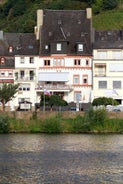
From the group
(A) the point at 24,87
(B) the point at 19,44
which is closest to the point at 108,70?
(A) the point at 24,87

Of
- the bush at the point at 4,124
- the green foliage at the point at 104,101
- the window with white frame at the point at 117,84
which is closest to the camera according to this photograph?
the bush at the point at 4,124

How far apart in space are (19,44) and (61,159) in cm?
5403

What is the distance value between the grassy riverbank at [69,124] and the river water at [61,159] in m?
4.22

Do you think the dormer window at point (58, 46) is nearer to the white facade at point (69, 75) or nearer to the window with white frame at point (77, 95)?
the white facade at point (69, 75)

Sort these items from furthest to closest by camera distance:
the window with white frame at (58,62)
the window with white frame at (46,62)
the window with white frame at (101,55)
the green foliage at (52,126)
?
the window with white frame at (46,62) < the window with white frame at (58,62) < the window with white frame at (101,55) < the green foliage at (52,126)

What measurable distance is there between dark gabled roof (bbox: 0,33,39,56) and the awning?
12.2ft

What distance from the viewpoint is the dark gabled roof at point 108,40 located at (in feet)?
386

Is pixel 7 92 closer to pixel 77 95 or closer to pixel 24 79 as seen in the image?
pixel 24 79

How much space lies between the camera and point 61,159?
68500 mm

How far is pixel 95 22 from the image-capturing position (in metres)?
156

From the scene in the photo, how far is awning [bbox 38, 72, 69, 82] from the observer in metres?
117

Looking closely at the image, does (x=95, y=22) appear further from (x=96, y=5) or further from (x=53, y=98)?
(x=53, y=98)

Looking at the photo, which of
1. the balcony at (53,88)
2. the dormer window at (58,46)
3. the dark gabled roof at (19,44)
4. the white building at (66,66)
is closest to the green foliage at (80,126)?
the white building at (66,66)

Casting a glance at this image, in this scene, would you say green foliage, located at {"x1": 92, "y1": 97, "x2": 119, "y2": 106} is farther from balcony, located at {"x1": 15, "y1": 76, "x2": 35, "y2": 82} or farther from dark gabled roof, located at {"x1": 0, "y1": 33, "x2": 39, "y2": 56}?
dark gabled roof, located at {"x1": 0, "y1": 33, "x2": 39, "y2": 56}
